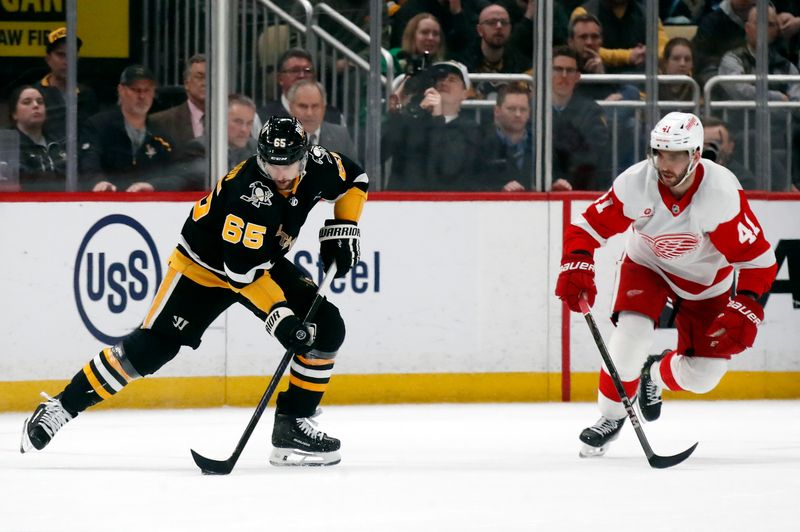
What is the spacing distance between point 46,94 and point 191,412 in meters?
1.47

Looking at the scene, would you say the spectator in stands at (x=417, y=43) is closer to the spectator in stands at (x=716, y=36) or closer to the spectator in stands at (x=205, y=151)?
the spectator in stands at (x=205, y=151)

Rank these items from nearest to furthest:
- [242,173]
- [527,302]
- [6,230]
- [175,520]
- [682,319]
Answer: [175,520] < [242,173] < [682,319] < [6,230] < [527,302]

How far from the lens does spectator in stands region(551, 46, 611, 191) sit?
23.4 feet

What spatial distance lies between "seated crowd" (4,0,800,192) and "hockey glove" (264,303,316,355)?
2062mm

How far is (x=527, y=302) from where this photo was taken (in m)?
6.92

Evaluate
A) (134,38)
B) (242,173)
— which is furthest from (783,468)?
(134,38)

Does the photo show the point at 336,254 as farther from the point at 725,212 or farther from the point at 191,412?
the point at 191,412

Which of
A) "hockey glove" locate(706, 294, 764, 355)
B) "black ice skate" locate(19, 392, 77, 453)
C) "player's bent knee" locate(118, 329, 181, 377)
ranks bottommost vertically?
"black ice skate" locate(19, 392, 77, 453)

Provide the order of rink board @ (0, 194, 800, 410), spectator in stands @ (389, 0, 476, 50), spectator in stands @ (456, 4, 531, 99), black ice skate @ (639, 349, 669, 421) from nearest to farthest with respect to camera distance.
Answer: black ice skate @ (639, 349, 669, 421)
rink board @ (0, 194, 800, 410)
spectator in stands @ (389, 0, 476, 50)
spectator in stands @ (456, 4, 531, 99)

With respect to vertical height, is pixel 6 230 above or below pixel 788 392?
above

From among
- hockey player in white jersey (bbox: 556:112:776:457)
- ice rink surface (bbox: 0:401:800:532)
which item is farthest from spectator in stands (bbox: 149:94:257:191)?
hockey player in white jersey (bbox: 556:112:776:457)

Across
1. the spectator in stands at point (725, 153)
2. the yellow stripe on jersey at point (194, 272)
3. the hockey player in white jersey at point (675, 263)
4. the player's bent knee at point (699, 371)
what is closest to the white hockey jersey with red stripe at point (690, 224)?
the hockey player in white jersey at point (675, 263)

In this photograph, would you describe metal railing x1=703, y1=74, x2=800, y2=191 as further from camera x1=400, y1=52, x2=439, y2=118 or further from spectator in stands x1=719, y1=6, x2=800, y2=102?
camera x1=400, y1=52, x2=439, y2=118

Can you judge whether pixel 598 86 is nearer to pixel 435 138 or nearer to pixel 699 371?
pixel 435 138
